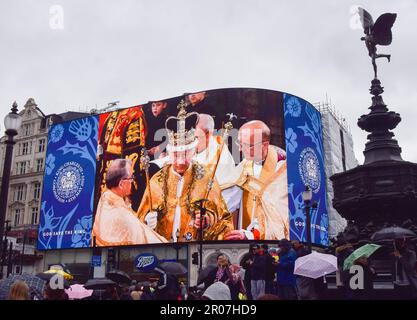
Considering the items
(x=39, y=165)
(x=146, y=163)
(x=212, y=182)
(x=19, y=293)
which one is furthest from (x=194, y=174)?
(x=19, y=293)

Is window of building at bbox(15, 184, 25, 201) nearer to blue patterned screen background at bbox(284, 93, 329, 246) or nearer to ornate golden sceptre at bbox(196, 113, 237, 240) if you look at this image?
ornate golden sceptre at bbox(196, 113, 237, 240)

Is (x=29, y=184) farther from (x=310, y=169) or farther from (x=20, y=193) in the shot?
(x=310, y=169)

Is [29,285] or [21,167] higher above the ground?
[21,167]

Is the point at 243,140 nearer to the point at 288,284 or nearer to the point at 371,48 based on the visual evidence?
the point at 371,48

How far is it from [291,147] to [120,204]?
1744 centimetres

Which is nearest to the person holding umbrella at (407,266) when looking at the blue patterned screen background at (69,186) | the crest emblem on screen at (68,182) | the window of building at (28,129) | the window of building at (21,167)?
the blue patterned screen background at (69,186)

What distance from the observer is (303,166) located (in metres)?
48.0

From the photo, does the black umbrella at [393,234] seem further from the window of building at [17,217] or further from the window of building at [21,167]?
the window of building at [21,167]

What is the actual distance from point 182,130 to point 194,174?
474 centimetres

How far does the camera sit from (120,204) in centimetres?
4912

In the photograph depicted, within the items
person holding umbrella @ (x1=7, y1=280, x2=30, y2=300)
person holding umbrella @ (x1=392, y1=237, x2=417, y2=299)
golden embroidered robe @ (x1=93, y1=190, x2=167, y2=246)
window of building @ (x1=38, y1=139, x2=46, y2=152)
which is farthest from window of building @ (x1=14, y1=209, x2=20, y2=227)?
person holding umbrella @ (x1=7, y1=280, x2=30, y2=300)

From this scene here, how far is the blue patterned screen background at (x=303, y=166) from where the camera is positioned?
45.9 metres
